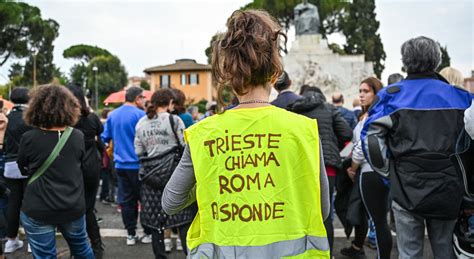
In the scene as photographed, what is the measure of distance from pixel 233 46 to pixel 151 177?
7.98ft

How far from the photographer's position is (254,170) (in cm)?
152

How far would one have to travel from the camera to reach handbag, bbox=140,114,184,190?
3.71 metres

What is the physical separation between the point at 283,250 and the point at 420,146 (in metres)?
1.41

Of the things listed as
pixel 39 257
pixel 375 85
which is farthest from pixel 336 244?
pixel 39 257

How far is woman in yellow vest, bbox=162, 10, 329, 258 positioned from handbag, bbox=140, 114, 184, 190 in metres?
2.21

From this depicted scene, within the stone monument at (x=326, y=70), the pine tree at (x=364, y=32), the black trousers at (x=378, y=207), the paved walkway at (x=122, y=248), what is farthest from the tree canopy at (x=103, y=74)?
the black trousers at (x=378, y=207)

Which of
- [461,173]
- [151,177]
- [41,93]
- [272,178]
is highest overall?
[41,93]

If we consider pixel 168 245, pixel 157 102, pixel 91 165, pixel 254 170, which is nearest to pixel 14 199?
pixel 91 165

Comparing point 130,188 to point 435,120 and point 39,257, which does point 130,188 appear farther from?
point 435,120

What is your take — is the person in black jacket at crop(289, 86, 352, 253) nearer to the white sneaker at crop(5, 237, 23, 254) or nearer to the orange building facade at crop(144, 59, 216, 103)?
the white sneaker at crop(5, 237, 23, 254)

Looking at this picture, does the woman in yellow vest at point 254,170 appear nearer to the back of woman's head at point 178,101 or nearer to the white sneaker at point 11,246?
the back of woman's head at point 178,101

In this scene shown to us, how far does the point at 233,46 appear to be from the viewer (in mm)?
1495

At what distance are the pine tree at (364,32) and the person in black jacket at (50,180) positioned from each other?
132 feet

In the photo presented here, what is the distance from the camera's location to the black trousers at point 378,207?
342 cm
